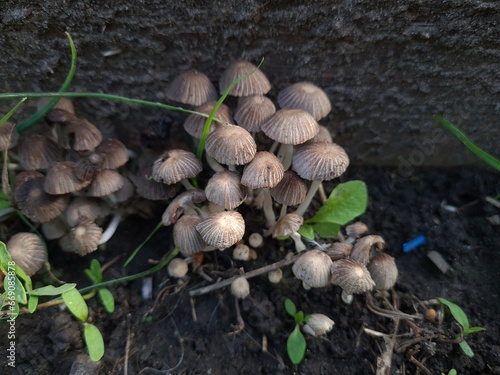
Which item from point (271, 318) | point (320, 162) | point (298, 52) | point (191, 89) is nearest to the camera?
point (320, 162)

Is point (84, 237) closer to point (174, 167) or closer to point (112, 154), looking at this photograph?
point (112, 154)

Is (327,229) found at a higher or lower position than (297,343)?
higher

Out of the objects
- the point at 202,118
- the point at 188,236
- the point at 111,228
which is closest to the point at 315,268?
the point at 188,236

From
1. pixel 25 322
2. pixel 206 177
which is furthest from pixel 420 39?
pixel 25 322

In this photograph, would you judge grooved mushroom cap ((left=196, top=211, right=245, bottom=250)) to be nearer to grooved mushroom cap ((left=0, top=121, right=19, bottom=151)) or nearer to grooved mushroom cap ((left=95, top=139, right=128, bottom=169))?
grooved mushroom cap ((left=95, top=139, right=128, bottom=169))

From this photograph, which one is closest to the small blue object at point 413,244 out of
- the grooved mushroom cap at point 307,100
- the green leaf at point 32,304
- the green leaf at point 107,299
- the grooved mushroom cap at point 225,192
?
the grooved mushroom cap at point 307,100

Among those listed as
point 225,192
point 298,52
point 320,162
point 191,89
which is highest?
point 298,52
